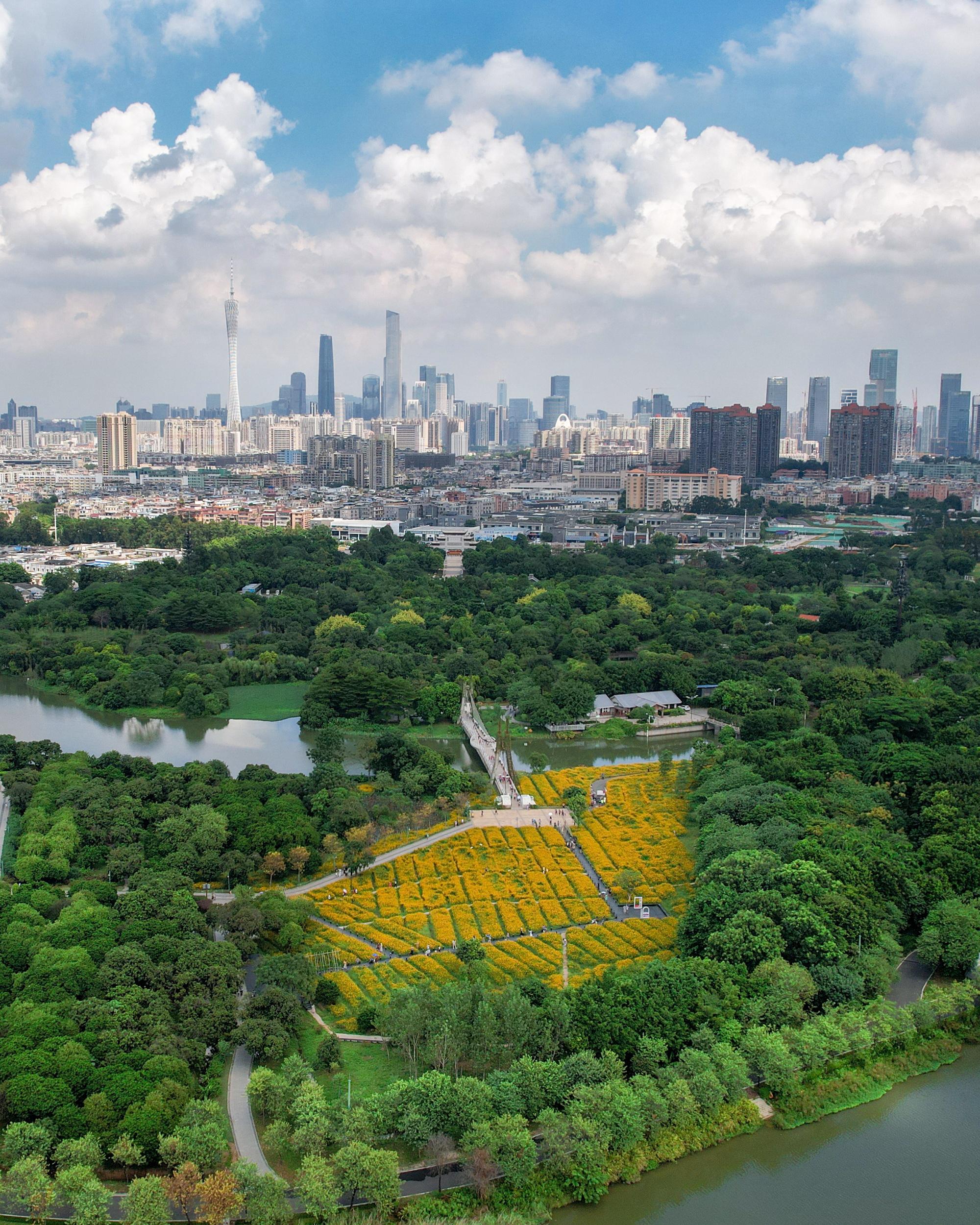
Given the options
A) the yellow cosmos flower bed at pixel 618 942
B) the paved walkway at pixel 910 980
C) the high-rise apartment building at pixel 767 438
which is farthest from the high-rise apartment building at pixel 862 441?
the yellow cosmos flower bed at pixel 618 942

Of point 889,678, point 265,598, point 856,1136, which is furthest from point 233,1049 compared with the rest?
point 265,598

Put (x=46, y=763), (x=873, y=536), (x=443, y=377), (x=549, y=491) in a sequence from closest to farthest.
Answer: (x=46, y=763)
(x=873, y=536)
(x=549, y=491)
(x=443, y=377)

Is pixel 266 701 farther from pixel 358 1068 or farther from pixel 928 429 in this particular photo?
pixel 928 429

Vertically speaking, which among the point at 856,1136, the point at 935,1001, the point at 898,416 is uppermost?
the point at 898,416

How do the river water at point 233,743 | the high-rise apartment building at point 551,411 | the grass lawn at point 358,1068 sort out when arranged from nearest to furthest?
the grass lawn at point 358,1068 < the river water at point 233,743 < the high-rise apartment building at point 551,411

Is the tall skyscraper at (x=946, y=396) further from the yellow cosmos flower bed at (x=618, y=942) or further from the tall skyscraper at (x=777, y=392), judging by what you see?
the yellow cosmos flower bed at (x=618, y=942)

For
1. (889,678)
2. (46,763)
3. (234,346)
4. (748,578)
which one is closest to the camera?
(46,763)

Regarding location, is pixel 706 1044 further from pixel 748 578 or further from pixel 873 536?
pixel 873 536
